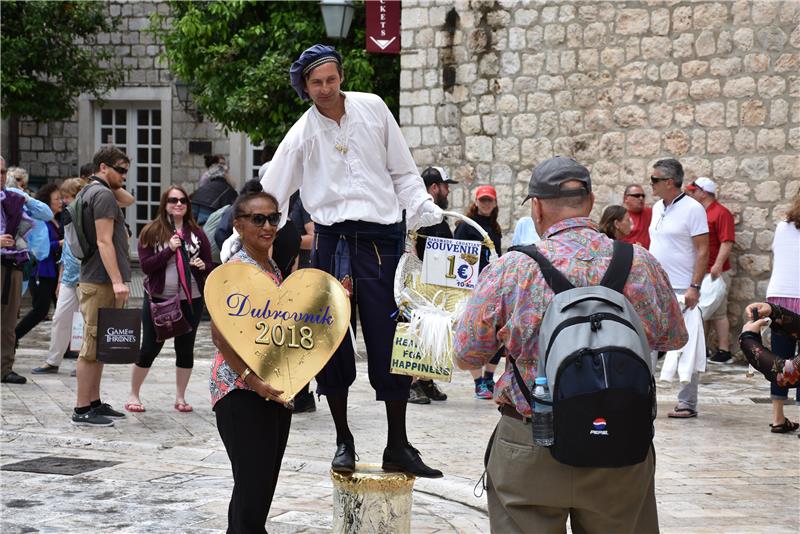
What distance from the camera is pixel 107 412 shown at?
8703 mm

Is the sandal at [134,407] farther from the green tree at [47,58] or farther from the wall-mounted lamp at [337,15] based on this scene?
the green tree at [47,58]

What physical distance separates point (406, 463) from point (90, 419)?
3.83 metres

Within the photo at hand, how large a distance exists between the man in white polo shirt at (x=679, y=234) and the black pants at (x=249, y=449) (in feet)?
17.4

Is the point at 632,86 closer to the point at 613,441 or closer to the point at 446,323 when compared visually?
the point at 446,323

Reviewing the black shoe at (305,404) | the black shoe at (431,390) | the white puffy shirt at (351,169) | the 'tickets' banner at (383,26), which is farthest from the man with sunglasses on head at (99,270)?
the 'tickets' banner at (383,26)

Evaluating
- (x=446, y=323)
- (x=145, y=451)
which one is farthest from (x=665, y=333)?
(x=145, y=451)

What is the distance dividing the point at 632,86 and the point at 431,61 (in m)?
3.02

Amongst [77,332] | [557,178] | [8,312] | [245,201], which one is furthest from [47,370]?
[557,178]

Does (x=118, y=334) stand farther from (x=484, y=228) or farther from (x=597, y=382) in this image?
(x=597, y=382)

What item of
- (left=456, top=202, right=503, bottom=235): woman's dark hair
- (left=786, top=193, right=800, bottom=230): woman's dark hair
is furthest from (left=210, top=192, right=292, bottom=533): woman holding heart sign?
(left=456, top=202, right=503, bottom=235): woman's dark hair

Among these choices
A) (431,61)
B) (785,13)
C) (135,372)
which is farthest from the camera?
(431,61)

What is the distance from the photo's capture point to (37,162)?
24969 millimetres

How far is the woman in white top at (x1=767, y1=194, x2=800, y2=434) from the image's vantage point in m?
8.60

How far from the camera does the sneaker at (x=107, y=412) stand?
8664 mm
